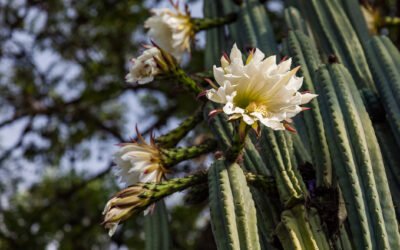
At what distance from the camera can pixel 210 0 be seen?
2.24m

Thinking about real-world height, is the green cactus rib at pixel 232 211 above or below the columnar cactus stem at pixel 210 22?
below

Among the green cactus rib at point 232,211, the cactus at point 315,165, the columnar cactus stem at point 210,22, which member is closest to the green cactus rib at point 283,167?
the cactus at point 315,165

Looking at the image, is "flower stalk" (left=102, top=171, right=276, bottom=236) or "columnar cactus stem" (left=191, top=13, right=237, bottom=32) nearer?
"flower stalk" (left=102, top=171, right=276, bottom=236)

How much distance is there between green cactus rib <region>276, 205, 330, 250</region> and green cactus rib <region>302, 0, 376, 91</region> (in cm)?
55

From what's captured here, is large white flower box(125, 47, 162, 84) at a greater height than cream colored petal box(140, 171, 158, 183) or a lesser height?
greater

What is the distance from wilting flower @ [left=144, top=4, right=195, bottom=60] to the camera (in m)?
1.89

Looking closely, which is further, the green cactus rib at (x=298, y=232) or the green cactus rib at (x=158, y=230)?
the green cactus rib at (x=158, y=230)

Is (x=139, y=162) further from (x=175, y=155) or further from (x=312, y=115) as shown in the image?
(x=312, y=115)

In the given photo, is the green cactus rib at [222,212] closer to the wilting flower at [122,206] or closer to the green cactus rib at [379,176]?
the wilting flower at [122,206]

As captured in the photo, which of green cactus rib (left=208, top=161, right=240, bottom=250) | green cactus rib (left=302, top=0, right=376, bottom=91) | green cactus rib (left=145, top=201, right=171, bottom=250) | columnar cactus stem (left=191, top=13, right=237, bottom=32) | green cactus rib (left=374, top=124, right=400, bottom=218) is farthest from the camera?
columnar cactus stem (left=191, top=13, right=237, bottom=32)

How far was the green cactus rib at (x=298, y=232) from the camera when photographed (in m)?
1.27

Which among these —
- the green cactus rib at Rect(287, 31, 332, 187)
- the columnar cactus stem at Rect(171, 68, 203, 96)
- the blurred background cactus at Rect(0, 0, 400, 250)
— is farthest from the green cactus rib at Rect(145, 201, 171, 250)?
the green cactus rib at Rect(287, 31, 332, 187)

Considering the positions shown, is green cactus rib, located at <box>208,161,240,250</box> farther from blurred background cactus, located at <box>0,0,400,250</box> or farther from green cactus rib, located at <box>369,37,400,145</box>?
green cactus rib, located at <box>369,37,400,145</box>

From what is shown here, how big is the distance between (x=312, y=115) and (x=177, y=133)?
0.40 meters
